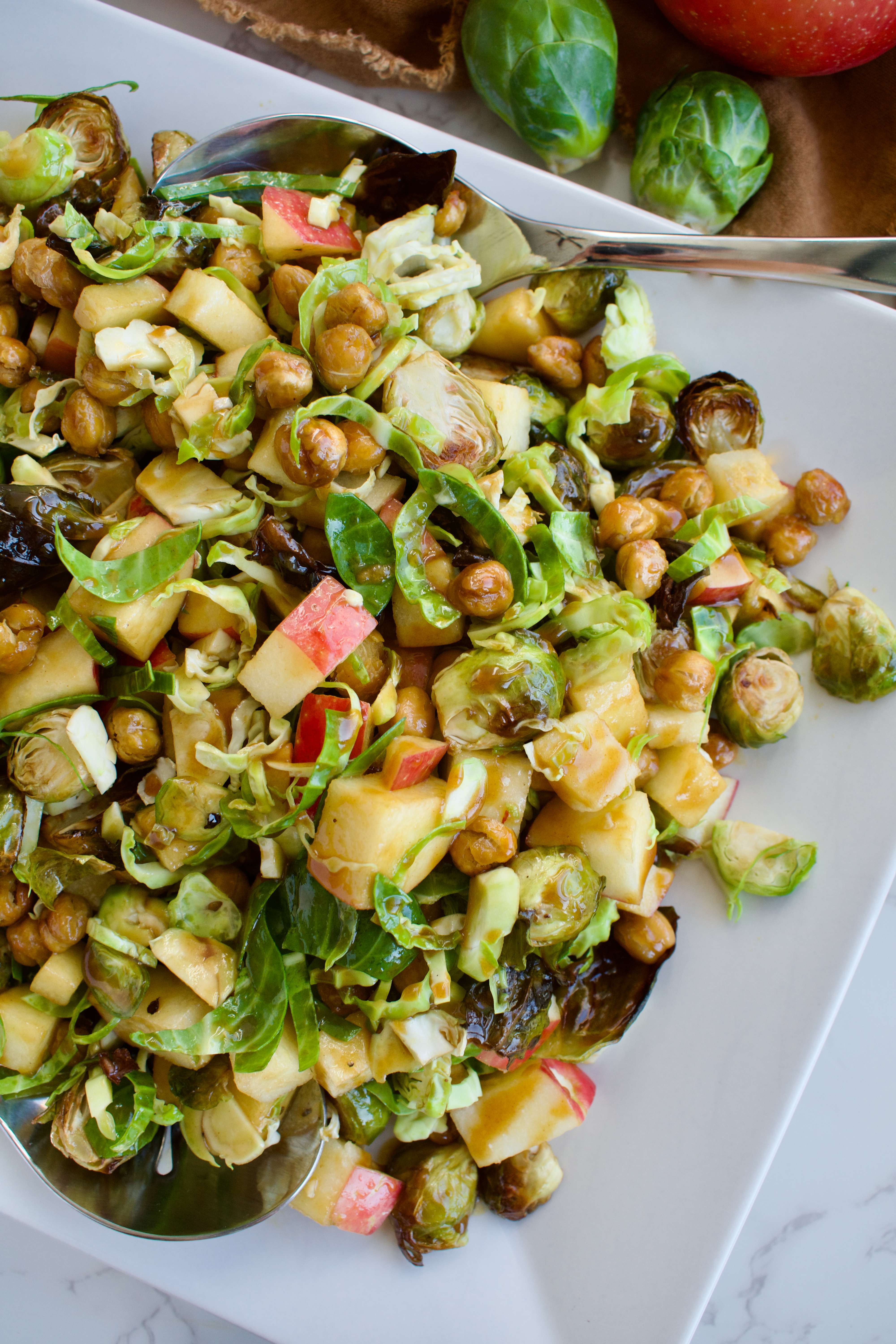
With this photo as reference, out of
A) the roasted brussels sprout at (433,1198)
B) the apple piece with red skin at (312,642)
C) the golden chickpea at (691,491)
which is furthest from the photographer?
the golden chickpea at (691,491)

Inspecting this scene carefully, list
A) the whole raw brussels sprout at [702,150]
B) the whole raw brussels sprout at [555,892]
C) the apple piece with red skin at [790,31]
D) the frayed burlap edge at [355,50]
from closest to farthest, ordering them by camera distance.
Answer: the whole raw brussels sprout at [555,892]
the apple piece with red skin at [790,31]
the whole raw brussels sprout at [702,150]
the frayed burlap edge at [355,50]

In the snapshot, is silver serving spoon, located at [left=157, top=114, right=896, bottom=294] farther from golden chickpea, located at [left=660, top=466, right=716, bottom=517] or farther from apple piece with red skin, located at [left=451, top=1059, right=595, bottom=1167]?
apple piece with red skin, located at [left=451, top=1059, right=595, bottom=1167]

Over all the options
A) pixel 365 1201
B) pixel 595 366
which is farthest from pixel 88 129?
pixel 365 1201

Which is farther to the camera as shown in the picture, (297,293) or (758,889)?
(758,889)

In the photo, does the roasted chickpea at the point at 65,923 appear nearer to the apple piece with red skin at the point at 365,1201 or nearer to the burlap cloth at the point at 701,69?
the apple piece with red skin at the point at 365,1201

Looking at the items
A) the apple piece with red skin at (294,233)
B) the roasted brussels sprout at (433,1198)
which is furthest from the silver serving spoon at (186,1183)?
the apple piece with red skin at (294,233)

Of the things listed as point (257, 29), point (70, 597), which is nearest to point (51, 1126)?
point (70, 597)

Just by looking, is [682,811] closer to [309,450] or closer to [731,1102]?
[731,1102]
